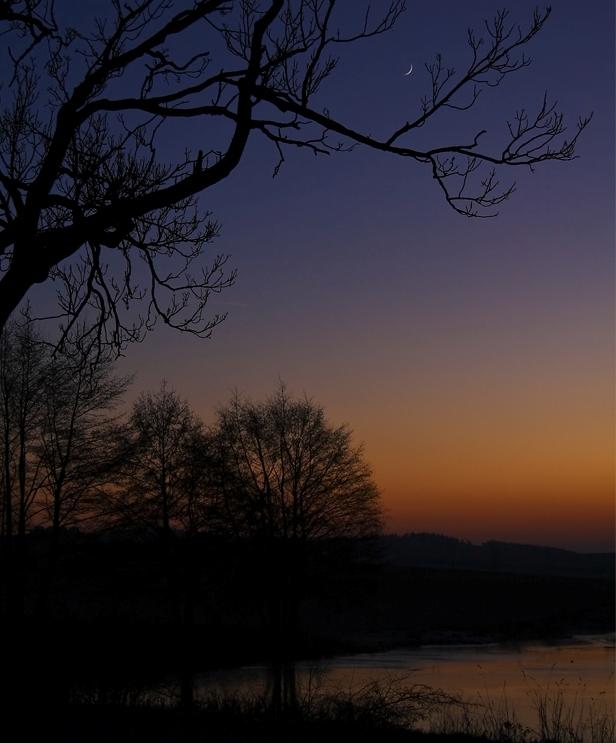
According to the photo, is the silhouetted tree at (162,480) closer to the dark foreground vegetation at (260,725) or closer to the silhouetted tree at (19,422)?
the silhouetted tree at (19,422)

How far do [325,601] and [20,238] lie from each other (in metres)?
28.7

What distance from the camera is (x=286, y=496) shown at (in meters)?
36.2

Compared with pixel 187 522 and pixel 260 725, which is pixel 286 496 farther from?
pixel 260 725

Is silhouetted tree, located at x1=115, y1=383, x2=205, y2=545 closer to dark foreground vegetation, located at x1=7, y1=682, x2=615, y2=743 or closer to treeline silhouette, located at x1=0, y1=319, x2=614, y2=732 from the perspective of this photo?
treeline silhouette, located at x1=0, y1=319, x2=614, y2=732

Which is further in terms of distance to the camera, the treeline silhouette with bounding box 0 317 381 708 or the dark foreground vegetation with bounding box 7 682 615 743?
the treeline silhouette with bounding box 0 317 381 708

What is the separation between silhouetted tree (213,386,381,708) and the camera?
3444 centimetres

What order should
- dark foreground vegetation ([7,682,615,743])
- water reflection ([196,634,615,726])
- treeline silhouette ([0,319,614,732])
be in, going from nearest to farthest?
dark foreground vegetation ([7,682,615,743]) < water reflection ([196,634,615,726]) < treeline silhouette ([0,319,614,732])

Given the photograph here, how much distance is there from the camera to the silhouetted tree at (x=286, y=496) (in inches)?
1356

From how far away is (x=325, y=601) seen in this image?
3475cm

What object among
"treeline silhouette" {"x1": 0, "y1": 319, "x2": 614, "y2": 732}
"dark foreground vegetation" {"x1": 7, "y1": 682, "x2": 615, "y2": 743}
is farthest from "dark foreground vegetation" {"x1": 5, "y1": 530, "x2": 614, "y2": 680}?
"dark foreground vegetation" {"x1": 7, "y1": 682, "x2": 615, "y2": 743}

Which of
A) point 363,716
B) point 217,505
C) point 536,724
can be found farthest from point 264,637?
point 363,716

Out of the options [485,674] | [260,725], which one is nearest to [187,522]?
[485,674]

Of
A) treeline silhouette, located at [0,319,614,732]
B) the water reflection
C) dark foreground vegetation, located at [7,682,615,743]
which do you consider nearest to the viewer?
dark foreground vegetation, located at [7,682,615,743]

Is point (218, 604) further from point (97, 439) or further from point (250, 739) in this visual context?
point (250, 739)
